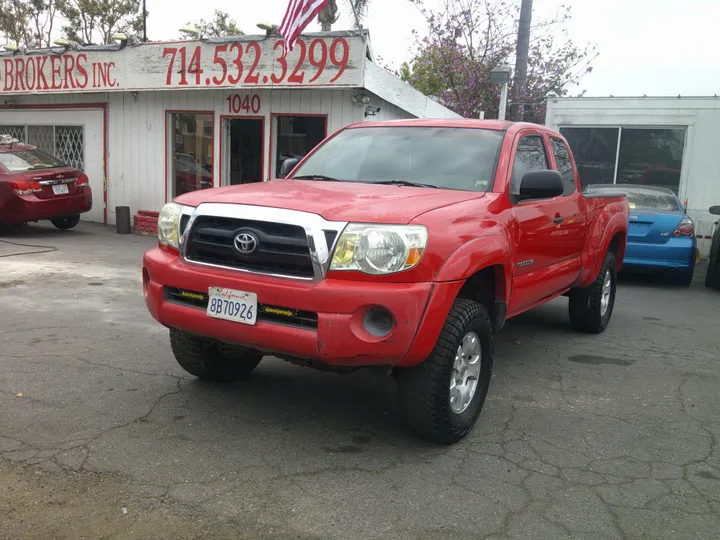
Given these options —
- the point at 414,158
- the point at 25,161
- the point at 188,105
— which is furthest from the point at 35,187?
the point at 414,158

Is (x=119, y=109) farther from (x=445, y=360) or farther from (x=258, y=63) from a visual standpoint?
(x=445, y=360)

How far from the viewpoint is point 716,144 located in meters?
12.3

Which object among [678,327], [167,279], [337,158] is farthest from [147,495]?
[678,327]

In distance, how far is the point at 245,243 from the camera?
11.6ft

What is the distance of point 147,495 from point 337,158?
274 cm

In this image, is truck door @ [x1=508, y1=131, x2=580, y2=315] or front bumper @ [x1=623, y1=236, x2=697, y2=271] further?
front bumper @ [x1=623, y1=236, x2=697, y2=271]

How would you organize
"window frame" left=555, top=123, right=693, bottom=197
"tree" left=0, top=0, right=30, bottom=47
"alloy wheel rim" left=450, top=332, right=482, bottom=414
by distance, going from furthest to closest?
1. "tree" left=0, top=0, right=30, bottom=47
2. "window frame" left=555, top=123, right=693, bottom=197
3. "alloy wheel rim" left=450, top=332, right=482, bottom=414

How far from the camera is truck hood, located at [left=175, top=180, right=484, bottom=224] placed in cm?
344

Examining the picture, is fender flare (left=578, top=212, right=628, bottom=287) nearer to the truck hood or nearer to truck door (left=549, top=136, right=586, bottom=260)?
truck door (left=549, top=136, right=586, bottom=260)

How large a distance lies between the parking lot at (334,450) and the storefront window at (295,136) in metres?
6.86

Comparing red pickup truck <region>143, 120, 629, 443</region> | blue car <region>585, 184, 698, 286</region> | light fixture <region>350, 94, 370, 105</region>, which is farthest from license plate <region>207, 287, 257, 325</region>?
light fixture <region>350, 94, 370, 105</region>

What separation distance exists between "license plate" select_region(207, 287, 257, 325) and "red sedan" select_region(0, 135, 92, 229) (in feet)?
30.2

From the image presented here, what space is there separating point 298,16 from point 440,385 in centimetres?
823

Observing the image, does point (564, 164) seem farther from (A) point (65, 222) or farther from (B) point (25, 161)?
(A) point (65, 222)
